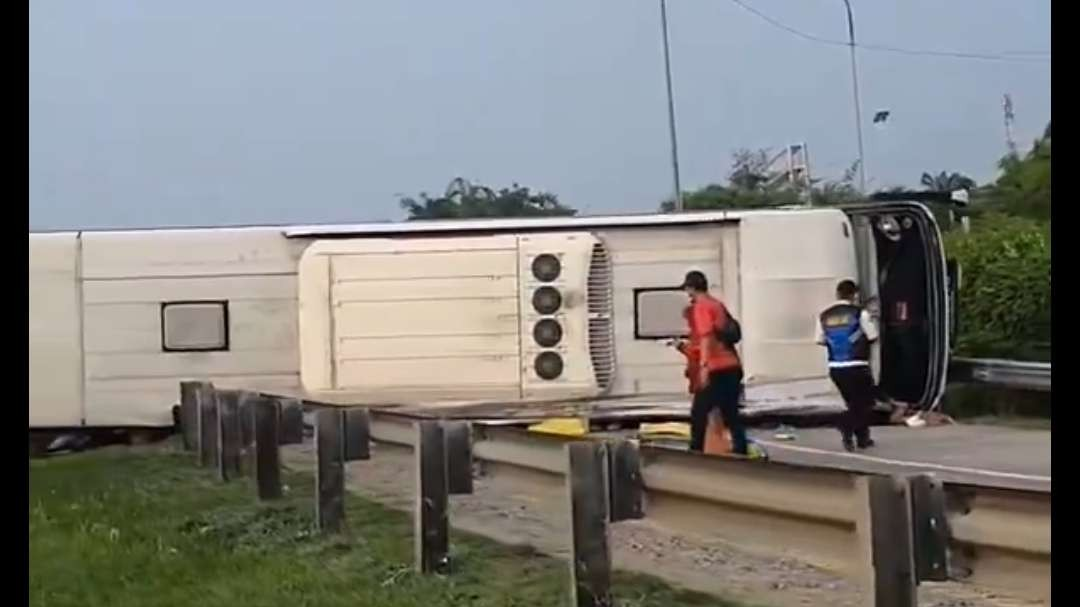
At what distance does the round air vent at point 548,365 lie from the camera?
20.2 m

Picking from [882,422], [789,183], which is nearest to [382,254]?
[882,422]

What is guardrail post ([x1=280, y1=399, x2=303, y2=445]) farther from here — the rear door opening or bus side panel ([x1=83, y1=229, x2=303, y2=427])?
the rear door opening

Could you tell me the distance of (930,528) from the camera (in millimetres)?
6156

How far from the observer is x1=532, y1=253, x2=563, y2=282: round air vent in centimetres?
2008

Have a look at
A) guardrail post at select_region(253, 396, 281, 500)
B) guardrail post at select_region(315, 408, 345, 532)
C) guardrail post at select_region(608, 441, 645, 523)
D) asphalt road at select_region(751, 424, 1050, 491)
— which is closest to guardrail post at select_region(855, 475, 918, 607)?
guardrail post at select_region(608, 441, 645, 523)

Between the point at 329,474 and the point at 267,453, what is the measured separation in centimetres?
187

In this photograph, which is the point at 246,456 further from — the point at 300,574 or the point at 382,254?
the point at 382,254

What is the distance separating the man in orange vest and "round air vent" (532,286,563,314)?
3106 mm

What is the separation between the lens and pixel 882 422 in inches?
820

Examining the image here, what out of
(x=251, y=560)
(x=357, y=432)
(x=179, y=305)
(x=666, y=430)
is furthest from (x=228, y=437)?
(x=179, y=305)

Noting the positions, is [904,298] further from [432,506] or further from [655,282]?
[432,506]

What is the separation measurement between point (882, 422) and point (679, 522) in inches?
528
